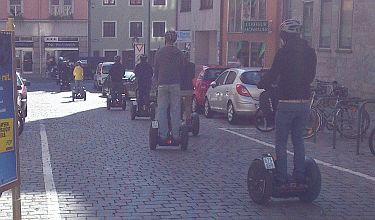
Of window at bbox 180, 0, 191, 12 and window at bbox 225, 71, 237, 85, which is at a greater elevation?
window at bbox 180, 0, 191, 12

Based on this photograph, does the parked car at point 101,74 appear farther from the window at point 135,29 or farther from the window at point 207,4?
the window at point 135,29

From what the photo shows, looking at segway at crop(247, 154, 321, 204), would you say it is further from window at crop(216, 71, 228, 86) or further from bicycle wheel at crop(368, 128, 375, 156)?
window at crop(216, 71, 228, 86)

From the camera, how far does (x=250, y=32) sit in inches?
1369

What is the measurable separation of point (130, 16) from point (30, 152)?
5238cm

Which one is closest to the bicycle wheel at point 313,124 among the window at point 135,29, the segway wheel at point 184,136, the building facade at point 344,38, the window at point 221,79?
the segway wheel at point 184,136

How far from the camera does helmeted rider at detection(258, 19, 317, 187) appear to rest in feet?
24.4

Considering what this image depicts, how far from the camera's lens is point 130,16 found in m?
63.6

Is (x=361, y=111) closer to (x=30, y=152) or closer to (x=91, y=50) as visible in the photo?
(x=30, y=152)

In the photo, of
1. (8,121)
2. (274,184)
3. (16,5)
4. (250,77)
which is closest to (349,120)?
(250,77)

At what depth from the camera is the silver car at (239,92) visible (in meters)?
17.5

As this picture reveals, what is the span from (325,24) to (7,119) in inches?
848

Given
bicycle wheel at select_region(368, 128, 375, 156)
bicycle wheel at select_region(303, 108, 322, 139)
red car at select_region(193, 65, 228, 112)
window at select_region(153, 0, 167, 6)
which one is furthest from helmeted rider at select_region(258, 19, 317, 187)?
window at select_region(153, 0, 167, 6)

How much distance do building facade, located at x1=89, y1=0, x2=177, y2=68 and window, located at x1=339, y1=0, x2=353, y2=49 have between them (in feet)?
129

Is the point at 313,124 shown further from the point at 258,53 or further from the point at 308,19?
the point at 258,53
